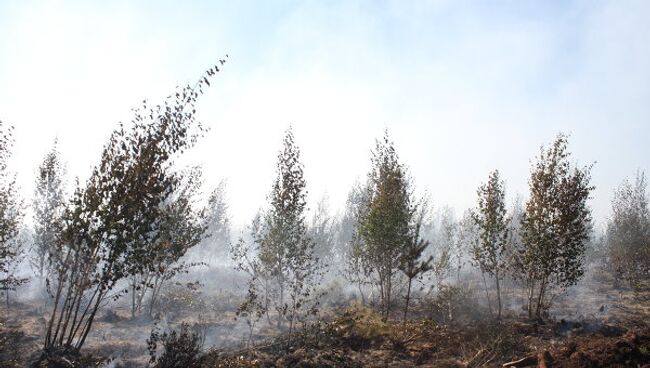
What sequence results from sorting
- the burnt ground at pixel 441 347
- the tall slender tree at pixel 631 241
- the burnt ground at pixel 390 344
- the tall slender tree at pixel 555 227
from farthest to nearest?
the tall slender tree at pixel 631 241 → the tall slender tree at pixel 555 227 → the burnt ground at pixel 390 344 → the burnt ground at pixel 441 347

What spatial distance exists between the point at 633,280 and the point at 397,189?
22.6 m

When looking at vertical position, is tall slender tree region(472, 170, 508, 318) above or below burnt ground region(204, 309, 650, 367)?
above

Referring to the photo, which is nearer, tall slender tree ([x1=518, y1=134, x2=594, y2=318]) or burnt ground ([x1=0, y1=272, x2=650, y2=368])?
burnt ground ([x1=0, y1=272, x2=650, y2=368])


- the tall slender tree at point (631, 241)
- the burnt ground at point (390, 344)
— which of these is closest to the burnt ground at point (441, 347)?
the burnt ground at point (390, 344)

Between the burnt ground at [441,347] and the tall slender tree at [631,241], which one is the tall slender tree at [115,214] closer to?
the burnt ground at [441,347]

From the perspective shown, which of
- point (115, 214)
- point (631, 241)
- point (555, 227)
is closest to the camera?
point (115, 214)

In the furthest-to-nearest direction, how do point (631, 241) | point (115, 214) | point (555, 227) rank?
1. point (631, 241)
2. point (555, 227)
3. point (115, 214)

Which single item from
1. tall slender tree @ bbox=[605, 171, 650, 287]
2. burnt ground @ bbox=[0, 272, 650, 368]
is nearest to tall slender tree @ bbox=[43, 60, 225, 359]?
burnt ground @ bbox=[0, 272, 650, 368]

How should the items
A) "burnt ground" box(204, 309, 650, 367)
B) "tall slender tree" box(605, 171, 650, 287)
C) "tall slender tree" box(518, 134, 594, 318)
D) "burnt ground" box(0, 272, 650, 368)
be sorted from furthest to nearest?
"tall slender tree" box(605, 171, 650, 287), "tall slender tree" box(518, 134, 594, 318), "burnt ground" box(0, 272, 650, 368), "burnt ground" box(204, 309, 650, 367)

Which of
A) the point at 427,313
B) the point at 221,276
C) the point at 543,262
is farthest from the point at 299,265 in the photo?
the point at 221,276

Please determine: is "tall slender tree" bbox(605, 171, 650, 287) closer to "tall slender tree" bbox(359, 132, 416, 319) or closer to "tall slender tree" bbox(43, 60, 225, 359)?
"tall slender tree" bbox(359, 132, 416, 319)

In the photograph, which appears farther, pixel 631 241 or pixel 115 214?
pixel 631 241

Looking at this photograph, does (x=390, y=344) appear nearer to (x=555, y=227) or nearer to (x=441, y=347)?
(x=441, y=347)

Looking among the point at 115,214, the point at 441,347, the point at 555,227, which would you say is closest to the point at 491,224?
the point at 555,227
